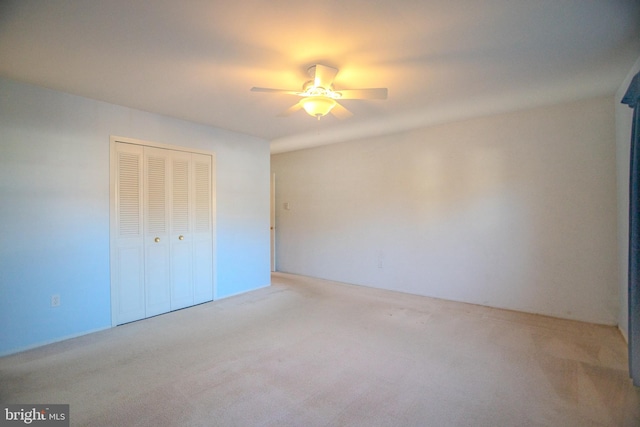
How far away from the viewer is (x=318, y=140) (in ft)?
16.5

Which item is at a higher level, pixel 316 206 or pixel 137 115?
pixel 137 115

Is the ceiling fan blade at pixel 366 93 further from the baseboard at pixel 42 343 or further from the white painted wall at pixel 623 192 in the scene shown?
the baseboard at pixel 42 343

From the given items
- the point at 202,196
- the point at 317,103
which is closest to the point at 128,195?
the point at 202,196

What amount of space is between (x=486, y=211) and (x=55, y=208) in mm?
4711

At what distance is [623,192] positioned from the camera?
2830 mm

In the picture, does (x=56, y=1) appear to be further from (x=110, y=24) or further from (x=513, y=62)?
(x=513, y=62)

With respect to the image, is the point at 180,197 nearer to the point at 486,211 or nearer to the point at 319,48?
the point at 319,48

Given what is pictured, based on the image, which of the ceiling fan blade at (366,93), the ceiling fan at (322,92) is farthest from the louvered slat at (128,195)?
the ceiling fan blade at (366,93)

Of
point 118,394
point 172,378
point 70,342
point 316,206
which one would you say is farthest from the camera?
point 316,206

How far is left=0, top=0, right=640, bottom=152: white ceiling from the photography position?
168 cm

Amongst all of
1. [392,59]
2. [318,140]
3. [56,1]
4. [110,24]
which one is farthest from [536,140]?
[56,1]

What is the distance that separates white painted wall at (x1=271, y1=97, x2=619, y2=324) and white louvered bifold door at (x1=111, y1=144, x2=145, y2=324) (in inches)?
116

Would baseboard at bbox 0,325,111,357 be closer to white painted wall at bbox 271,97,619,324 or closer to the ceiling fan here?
the ceiling fan

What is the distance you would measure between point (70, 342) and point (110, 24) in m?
2.77
